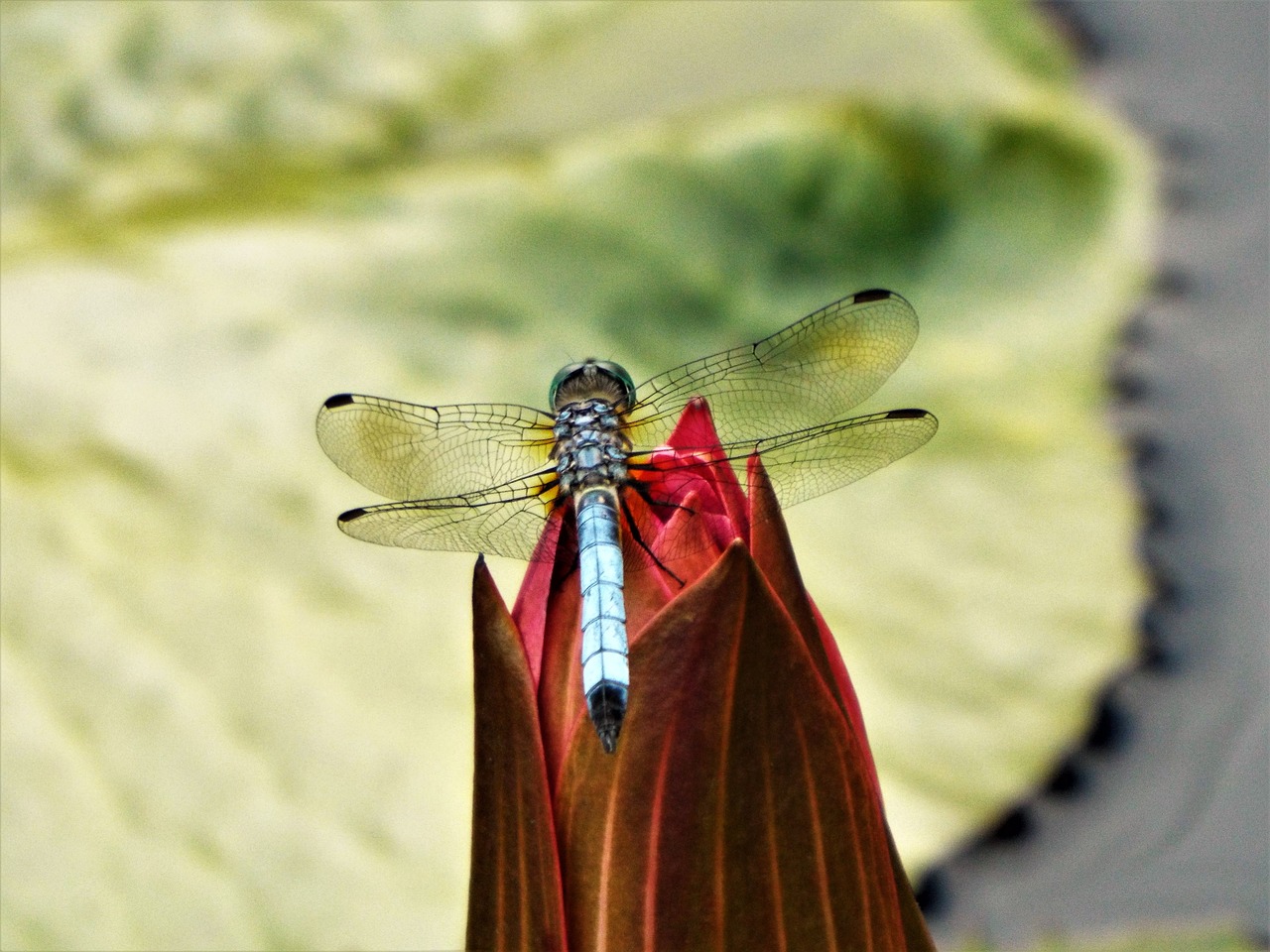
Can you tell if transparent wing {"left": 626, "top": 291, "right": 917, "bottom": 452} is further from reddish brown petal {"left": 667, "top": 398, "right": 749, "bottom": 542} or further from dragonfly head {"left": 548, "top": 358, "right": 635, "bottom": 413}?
reddish brown petal {"left": 667, "top": 398, "right": 749, "bottom": 542}

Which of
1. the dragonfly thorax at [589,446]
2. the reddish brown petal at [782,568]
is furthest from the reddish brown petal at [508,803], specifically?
the dragonfly thorax at [589,446]

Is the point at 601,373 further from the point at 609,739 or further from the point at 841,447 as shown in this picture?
the point at 609,739

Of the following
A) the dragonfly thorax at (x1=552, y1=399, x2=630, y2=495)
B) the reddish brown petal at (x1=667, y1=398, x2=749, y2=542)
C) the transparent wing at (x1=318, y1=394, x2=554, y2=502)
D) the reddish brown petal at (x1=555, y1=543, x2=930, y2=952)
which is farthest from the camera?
the transparent wing at (x1=318, y1=394, x2=554, y2=502)

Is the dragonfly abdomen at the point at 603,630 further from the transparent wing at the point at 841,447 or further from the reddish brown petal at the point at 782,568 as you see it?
the transparent wing at the point at 841,447

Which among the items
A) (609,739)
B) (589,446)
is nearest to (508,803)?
(609,739)

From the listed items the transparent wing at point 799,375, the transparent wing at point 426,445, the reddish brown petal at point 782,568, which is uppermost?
the transparent wing at point 799,375

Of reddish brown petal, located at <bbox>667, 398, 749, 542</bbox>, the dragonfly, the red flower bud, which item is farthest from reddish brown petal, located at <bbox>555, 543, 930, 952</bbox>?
the dragonfly

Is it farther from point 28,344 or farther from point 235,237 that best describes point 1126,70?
point 28,344
